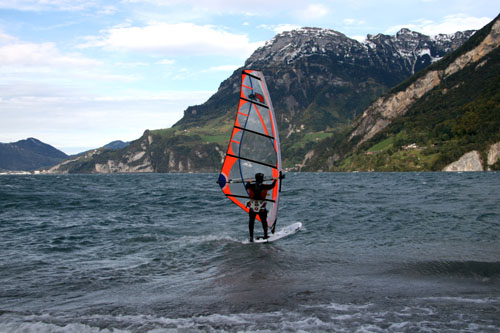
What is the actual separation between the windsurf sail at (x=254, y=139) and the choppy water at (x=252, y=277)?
8.64ft

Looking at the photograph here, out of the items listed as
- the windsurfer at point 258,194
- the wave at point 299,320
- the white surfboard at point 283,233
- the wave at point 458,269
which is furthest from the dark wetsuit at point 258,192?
the wave at point 299,320

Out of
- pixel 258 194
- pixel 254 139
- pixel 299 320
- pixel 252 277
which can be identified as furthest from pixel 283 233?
pixel 299 320

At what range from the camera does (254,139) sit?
16.8 metres

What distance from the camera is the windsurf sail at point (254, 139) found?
16.7m

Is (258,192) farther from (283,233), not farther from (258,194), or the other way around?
(283,233)

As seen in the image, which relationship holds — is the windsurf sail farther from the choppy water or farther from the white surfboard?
the choppy water

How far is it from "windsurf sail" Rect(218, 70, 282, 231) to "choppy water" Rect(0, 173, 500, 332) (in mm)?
2633

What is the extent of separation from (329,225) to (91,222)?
12423 mm

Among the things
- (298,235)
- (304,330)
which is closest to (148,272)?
(304,330)

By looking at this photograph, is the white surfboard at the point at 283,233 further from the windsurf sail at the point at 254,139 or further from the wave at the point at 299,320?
the wave at the point at 299,320

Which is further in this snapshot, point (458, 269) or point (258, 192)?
point (258, 192)

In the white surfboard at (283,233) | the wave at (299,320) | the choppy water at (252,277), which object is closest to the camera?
the wave at (299,320)

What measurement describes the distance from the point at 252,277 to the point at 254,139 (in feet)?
22.6

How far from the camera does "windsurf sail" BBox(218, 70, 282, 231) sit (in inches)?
658
